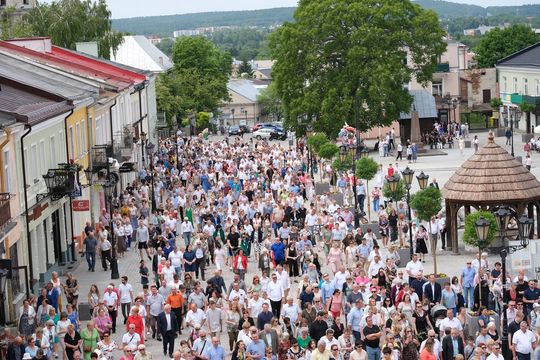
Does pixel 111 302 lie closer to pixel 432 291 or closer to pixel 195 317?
pixel 195 317

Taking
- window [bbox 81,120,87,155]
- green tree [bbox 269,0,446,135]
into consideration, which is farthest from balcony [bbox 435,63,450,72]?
window [bbox 81,120,87,155]

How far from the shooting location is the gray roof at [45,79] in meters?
38.8

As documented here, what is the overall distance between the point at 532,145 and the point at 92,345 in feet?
188

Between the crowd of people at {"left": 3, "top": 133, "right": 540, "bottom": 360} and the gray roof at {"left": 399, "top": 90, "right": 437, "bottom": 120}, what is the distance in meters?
44.1

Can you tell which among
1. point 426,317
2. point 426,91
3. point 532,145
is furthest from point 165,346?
point 426,91

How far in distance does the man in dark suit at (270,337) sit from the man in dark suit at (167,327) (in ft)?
10.4

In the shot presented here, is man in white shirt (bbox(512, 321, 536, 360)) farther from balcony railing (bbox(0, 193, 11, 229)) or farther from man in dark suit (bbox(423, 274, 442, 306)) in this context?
balcony railing (bbox(0, 193, 11, 229))

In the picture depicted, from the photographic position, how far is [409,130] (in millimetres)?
85875

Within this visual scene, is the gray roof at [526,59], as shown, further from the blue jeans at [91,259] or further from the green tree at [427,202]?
the blue jeans at [91,259]

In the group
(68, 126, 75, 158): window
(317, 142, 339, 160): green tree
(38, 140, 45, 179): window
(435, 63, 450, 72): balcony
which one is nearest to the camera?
(38, 140, 45, 179): window

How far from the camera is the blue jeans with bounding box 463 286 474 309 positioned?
1116 inches

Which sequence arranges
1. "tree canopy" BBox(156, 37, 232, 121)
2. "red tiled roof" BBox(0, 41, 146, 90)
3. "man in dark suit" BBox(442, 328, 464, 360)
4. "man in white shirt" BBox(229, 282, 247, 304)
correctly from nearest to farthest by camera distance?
"man in dark suit" BBox(442, 328, 464, 360) → "man in white shirt" BBox(229, 282, 247, 304) → "red tiled roof" BBox(0, 41, 146, 90) → "tree canopy" BBox(156, 37, 232, 121)

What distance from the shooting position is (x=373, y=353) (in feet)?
75.6

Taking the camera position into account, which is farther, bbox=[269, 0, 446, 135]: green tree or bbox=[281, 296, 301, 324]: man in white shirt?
bbox=[269, 0, 446, 135]: green tree
